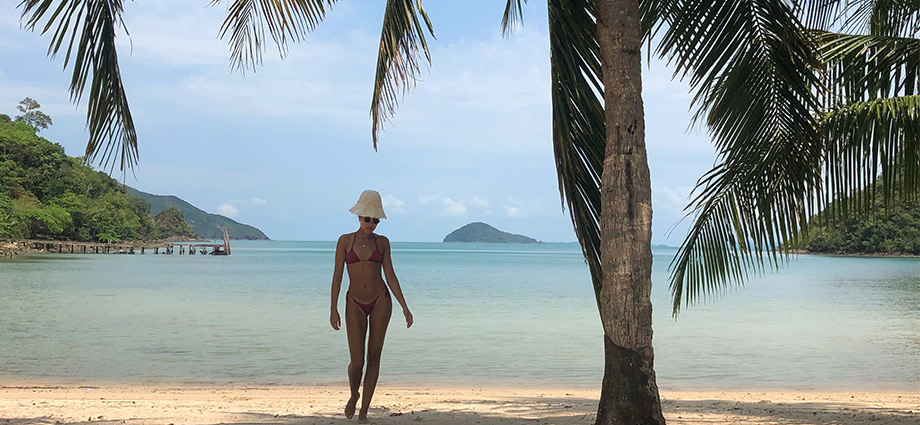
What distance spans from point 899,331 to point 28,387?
1723cm

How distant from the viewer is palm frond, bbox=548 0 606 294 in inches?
165

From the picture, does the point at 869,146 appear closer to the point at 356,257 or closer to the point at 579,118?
the point at 579,118

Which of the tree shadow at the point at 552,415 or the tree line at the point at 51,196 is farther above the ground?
the tree line at the point at 51,196

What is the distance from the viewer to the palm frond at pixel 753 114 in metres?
5.15

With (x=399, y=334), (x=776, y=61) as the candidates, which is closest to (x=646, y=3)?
(x=776, y=61)

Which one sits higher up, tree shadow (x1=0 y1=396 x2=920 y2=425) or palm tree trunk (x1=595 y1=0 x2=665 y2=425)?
palm tree trunk (x1=595 y1=0 x2=665 y2=425)

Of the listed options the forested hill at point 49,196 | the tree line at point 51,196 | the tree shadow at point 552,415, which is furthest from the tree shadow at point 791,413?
the tree line at point 51,196

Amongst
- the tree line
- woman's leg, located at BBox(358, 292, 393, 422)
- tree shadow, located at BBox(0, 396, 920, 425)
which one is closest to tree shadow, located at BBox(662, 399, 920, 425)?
tree shadow, located at BBox(0, 396, 920, 425)

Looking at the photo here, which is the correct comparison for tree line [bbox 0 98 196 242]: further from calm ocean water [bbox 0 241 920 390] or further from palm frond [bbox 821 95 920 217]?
palm frond [bbox 821 95 920 217]

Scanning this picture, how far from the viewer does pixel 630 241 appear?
12.9ft

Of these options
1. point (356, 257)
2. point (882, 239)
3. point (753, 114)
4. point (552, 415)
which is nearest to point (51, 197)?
point (552, 415)

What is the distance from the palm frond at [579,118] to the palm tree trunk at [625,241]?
0.54 feet

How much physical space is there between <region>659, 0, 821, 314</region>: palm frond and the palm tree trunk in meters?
1.25

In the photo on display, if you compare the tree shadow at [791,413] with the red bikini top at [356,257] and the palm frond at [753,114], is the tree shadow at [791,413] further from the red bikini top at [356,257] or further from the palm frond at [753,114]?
the red bikini top at [356,257]
